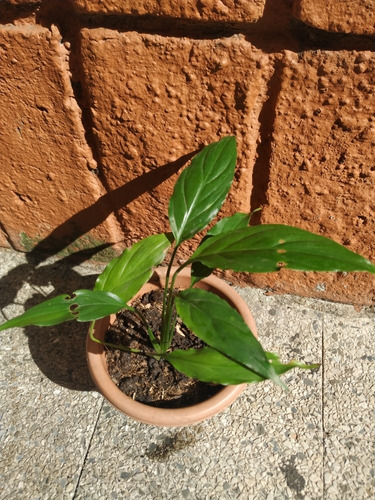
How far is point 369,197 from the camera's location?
49.8 inches

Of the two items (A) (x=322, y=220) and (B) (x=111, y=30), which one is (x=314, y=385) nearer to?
(A) (x=322, y=220)

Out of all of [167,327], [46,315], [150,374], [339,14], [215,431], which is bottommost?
[215,431]

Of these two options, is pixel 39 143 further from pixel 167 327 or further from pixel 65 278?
pixel 167 327

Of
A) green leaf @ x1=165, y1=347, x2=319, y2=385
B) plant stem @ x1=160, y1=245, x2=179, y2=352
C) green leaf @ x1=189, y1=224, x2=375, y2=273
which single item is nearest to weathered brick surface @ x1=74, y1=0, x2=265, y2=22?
green leaf @ x1=189, y1=224, x2=375, y2=273

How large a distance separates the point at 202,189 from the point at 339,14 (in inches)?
18.4

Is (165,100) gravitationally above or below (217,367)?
above

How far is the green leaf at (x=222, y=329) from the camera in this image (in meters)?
0.88

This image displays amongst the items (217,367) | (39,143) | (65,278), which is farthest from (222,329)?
(65,278)

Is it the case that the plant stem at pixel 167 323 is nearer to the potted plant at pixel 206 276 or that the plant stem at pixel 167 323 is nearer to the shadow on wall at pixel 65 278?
the potted plant at pixel 206 276

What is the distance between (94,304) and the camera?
3.51 ft

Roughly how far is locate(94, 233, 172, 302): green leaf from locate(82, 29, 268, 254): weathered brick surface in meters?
0.23

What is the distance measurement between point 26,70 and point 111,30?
268mm

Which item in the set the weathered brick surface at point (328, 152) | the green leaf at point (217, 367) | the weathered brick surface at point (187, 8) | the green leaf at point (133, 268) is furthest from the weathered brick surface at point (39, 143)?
the green leaf at point (217, 367)

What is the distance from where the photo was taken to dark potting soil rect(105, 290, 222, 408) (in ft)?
4.29
